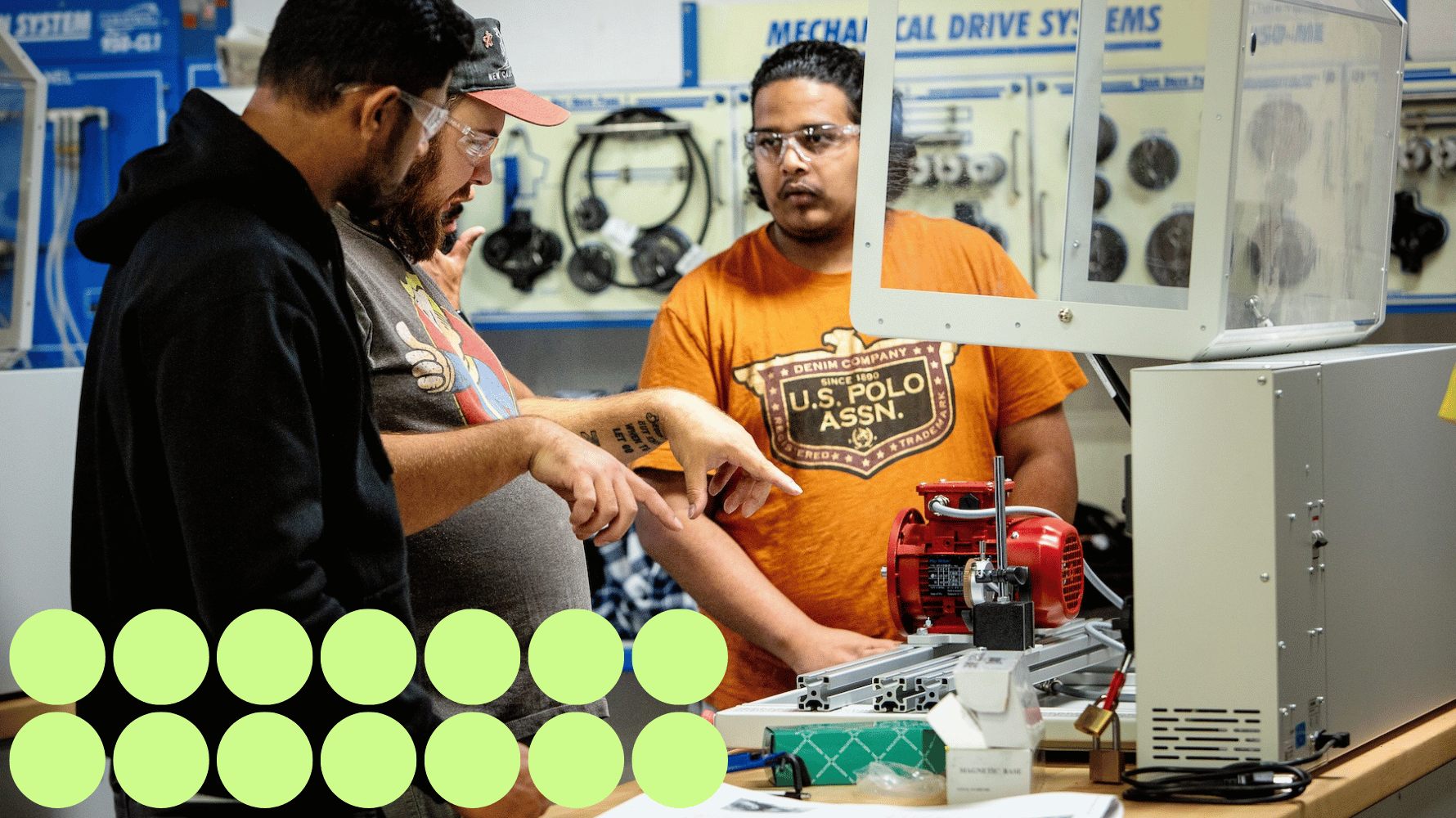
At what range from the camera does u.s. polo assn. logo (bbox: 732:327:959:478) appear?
2.16m

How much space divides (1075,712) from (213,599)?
0.92 meters

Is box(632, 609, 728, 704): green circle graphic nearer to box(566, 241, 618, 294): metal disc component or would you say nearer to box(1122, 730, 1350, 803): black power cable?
box(1122, 730, 1350, 803): black power cable

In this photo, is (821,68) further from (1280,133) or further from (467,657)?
(467,657)

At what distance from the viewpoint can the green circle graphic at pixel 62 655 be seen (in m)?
1.09

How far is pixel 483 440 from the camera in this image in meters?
1.44

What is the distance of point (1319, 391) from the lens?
1.42 m

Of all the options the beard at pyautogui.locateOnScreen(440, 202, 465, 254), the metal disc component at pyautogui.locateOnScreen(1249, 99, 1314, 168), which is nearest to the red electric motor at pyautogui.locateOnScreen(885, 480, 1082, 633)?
the metal disc component at pyautogui.locateOnScreen(1249, 99, 1314, 168)

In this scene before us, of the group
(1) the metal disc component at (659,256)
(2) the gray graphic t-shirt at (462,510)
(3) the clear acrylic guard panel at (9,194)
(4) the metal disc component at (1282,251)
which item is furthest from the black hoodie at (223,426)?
(1) the metal disc component at (659,256)

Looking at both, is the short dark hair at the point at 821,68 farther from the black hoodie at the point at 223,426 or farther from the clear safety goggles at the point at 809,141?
the black hoodie at the point at 223,426

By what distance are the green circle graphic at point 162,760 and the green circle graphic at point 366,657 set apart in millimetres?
132

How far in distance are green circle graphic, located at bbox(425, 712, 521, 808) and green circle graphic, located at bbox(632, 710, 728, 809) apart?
13 cm

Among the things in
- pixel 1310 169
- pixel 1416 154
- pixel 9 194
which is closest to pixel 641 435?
pixel 1310 169

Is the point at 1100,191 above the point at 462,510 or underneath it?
above

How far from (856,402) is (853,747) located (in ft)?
2.91
